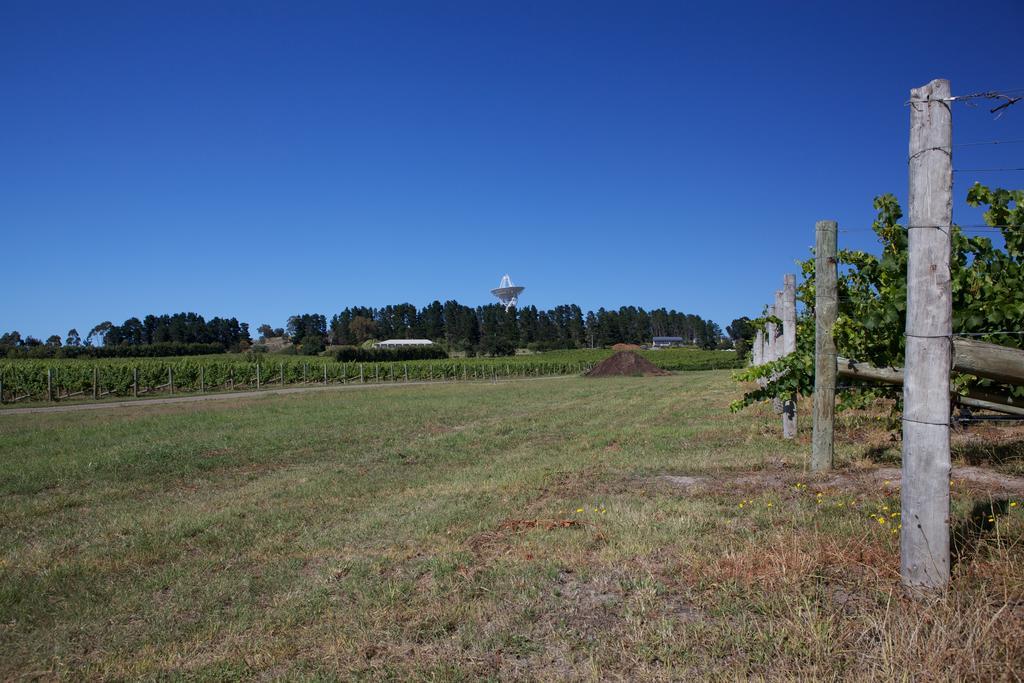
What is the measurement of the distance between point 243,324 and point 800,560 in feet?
495

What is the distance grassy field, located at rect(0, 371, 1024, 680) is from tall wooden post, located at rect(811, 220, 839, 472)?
0.38 metres

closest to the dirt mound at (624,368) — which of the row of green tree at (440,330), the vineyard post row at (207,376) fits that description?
the vineyard post row at (207,376)

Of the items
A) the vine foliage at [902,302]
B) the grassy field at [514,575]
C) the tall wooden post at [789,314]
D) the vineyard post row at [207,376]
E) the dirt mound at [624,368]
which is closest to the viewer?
the grassy field at [514,575]

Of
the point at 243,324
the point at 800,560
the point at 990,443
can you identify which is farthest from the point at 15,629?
the point at 243,324

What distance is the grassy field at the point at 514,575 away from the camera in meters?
3.55

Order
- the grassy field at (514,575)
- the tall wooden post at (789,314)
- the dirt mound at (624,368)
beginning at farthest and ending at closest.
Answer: the dirt mound at (624,368) < the tall wooden post at (789,314) < the grassy field at (514,575)

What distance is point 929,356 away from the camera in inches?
146

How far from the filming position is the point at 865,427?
37.4ft

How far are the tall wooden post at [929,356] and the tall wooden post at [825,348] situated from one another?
14.1ft

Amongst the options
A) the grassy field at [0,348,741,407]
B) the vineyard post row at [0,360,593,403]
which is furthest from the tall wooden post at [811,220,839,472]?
the grassy field at [0,348,741,407]

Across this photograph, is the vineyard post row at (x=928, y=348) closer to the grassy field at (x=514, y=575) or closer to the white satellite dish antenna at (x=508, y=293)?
the grassy field at (x=514, y=575)

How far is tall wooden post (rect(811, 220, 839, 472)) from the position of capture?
312 inches

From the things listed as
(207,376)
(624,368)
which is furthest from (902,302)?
(624,368)

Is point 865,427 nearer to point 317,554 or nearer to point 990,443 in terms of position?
point 990,443
